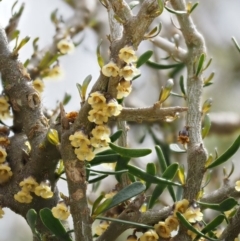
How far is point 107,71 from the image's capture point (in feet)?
1.44

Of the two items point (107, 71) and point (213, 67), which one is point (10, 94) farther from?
point (213, 67)

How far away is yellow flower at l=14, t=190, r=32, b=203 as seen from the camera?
0.52m

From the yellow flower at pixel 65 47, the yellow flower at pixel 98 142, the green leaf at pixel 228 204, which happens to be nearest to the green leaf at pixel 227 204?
the green leaf at pixel 228 204

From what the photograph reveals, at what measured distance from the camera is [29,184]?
52 cm

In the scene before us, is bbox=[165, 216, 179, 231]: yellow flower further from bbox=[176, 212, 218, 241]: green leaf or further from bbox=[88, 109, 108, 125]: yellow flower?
bbox=[88, 109, 108, 125]: yellow flower

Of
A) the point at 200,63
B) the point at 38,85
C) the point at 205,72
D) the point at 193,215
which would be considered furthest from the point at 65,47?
the point at 205,72

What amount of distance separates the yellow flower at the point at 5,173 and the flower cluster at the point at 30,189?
0.02 meters

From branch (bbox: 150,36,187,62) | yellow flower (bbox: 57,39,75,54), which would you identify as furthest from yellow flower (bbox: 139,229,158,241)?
yellow flower (bbox: 57,39,75,54)

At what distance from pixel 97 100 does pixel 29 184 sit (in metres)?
0.13

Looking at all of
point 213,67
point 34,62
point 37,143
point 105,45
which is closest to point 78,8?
point 105,45

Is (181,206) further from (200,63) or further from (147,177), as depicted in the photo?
(200,63)

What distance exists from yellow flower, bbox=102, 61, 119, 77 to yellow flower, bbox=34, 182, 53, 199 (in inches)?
5.5

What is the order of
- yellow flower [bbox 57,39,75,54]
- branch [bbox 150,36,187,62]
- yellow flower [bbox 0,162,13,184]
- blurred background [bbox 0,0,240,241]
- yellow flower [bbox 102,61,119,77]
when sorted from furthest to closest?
1. blurred background [bbox 0,0,240,241]
2. yellow flower [bbox 57,39,75,54]
3. branch [bbox 150,36,187,62]
4. yellow flower [bbox 0,162,13,184]
5. yellow flower [bbox 102,61,119,77]

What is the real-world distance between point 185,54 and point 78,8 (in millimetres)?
474
